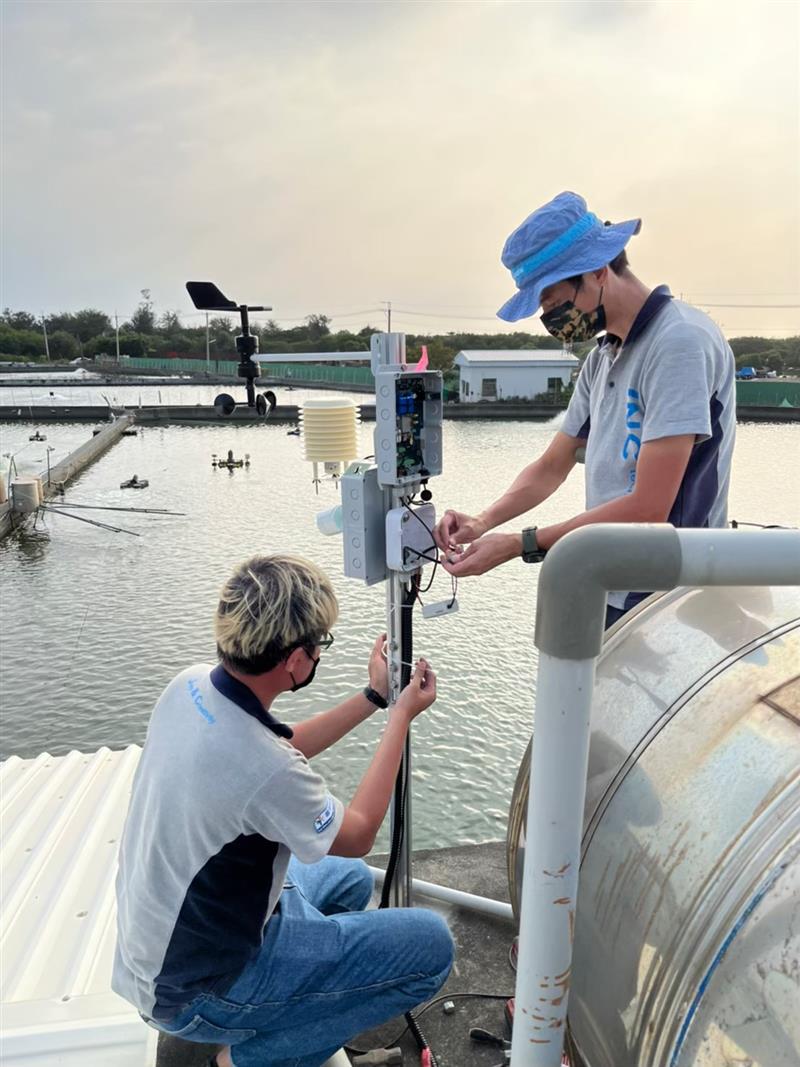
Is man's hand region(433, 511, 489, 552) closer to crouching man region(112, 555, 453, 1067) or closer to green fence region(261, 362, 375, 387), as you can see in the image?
crouching man region(112, 555, 453, 1067)

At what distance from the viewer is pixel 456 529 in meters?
2.20

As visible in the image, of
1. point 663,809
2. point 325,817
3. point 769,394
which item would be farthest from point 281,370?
point 663,809

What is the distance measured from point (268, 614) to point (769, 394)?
3755cm

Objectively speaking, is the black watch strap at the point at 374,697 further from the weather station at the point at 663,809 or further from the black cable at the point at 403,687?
the weather station at the point at 663,809

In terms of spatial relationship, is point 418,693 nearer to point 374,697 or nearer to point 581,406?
point 374,697

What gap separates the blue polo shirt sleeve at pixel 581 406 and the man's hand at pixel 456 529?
38 centimetres

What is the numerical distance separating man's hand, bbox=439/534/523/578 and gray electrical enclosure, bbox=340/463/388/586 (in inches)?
9.9

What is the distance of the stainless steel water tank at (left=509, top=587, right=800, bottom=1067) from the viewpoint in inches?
39.1

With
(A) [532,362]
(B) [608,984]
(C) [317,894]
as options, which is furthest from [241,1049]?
(A) [532,362]

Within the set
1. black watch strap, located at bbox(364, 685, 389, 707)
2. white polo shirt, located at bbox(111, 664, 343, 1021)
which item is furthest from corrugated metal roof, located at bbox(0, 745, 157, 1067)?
black watch strap, located at bbox(364, 685, 389, 707)

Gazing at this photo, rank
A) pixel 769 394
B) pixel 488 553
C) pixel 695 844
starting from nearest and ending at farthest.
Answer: pixel 695 844 → pixel 488 553 → pixel 769 394

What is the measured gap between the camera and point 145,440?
32.2m

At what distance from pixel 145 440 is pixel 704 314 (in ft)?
107

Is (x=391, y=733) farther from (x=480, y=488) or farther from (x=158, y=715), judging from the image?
(x=480, y=488)
